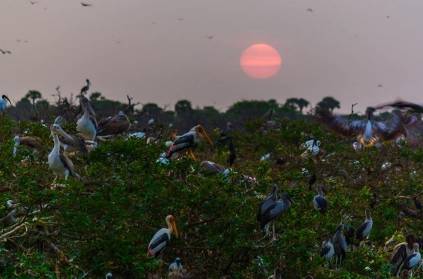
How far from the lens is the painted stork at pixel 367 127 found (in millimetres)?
13005

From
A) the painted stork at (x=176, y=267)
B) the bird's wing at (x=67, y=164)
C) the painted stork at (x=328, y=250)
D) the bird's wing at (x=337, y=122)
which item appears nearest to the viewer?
the painted stork at (x=176, y=267)

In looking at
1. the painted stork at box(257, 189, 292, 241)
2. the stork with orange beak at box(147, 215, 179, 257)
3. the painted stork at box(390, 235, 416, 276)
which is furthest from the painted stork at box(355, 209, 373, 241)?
the stork with orange beak at box(147, 215, 179, 257)

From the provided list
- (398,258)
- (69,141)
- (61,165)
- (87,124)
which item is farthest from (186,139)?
(398,258)

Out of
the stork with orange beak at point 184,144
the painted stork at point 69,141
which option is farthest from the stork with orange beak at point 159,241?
the stork with orange beak at point 184,144

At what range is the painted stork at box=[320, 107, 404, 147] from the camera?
13005mm

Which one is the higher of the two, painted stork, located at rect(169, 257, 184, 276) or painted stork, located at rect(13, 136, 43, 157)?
painted stork, located at rect(13, 136, 43, 157)

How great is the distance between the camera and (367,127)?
18.1 meters

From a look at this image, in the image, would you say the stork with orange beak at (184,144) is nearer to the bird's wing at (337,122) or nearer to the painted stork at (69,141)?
the painted stork at (69,141)

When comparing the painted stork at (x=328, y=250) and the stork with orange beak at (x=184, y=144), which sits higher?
the stork with orange beak at (x=184, y=144)

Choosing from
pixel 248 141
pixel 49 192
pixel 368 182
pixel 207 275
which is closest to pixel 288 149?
pixel 368 182

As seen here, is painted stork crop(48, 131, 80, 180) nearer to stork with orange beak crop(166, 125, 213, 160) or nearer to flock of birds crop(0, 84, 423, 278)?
flock of birds crop(0, 84, 423, 278)

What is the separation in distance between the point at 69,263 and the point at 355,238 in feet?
21.8

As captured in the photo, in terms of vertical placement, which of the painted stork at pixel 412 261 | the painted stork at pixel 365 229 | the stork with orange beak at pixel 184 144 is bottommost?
the painted stork at pixel 412 261

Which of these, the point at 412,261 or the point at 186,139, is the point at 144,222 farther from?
the point at 412,261
